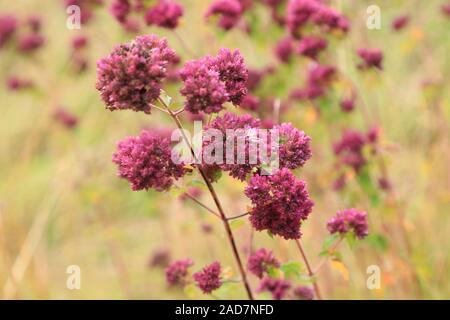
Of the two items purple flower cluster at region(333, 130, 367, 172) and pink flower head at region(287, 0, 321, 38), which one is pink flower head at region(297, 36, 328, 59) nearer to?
pink flower head at region(287, 0, 321, 38)

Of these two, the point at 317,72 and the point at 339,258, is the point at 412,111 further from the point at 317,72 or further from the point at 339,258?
the point at 339,258

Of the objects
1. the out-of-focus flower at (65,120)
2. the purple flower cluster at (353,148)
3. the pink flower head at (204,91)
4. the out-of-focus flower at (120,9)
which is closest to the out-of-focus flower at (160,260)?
Result: the out-of-focus flower at (65,120)

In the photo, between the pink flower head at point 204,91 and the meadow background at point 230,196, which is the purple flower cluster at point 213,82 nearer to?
the pink flower head at point 204,91

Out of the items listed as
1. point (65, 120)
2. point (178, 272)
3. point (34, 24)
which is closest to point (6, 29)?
point (34, 24)

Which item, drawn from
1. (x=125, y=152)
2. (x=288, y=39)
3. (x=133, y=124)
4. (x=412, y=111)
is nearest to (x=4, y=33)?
(x=133, y=124)

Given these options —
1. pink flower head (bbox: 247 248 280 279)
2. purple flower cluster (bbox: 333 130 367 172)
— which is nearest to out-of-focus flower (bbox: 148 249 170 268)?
purple flower cluster (bbox: 333 130 367 172)

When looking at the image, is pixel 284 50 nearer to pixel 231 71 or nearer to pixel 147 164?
pixel 231 71
